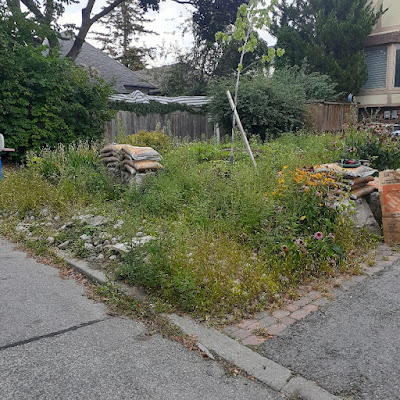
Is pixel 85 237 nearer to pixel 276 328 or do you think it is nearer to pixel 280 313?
pixel 280 313

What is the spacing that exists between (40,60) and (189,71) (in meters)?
15.4

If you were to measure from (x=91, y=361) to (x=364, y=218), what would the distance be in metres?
4.17

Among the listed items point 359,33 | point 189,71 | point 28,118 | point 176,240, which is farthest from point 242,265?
point 189,71

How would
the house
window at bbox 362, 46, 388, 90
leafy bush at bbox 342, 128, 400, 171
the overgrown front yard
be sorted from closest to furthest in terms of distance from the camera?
the overgrown front yard → leafy bush at bbox 342, 128, 400, 171 → the house → window at bbox 362, 46, 388, 90

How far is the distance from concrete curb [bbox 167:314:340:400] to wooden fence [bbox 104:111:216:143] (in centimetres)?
1130

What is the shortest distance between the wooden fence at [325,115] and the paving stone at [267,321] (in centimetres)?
1184

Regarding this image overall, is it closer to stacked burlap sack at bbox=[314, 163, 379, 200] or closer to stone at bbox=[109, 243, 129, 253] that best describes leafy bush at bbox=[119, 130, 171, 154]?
stacked burlap sack at bbox=[314, 163, 379, 200]

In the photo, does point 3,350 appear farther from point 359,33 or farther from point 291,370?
point 359,33

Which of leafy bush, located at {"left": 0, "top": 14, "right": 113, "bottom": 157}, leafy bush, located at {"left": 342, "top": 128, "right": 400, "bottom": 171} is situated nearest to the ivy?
leafy bush, located at {"left": 0, "top": 14, "right": 113, "bottom": 157}

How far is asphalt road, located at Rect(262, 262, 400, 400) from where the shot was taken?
2.56 m

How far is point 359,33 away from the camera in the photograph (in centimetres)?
1838

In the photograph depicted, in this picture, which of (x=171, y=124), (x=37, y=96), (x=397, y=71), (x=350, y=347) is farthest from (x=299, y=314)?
(x=397, y=71)

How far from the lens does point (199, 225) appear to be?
513 centimetres

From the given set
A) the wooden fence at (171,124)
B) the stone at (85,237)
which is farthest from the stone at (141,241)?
the wooden fence at (171,124)
